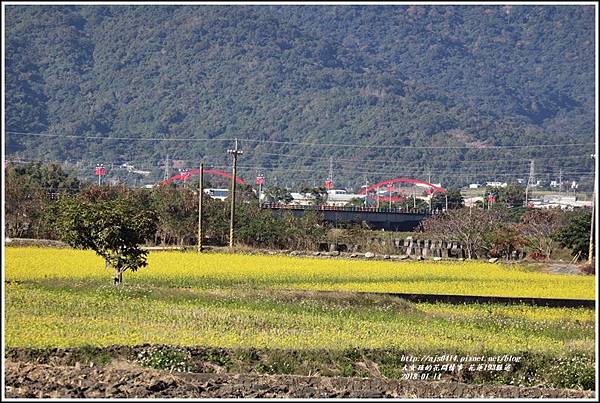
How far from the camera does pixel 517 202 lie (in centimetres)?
8969

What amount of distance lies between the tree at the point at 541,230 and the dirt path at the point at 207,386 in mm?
29850

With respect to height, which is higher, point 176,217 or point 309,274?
point 176,217

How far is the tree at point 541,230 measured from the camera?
4547cm

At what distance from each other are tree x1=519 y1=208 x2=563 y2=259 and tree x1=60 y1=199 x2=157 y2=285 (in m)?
22.9

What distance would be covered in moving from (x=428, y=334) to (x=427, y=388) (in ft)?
12.6

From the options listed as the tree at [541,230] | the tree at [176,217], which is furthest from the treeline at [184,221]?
the tree at [541,230]

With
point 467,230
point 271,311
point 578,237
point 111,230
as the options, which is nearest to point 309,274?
point 111,230

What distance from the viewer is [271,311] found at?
20.3 m

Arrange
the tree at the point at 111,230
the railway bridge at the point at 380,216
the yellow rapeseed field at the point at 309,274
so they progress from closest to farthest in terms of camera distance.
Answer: the tree at the point at 111,230
the yellow rapeseed field at the point at 309,274
the railway bridge at the point at 380,216

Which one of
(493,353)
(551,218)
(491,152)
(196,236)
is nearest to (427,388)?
(493,353)

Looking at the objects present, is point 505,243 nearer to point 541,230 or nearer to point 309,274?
point 541,230

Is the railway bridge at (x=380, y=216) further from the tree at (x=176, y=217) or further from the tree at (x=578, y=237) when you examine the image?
the tree at (x=578, y=237)

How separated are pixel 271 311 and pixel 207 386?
6.60 m

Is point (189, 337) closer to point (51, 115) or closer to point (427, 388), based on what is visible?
point (427, 388)
